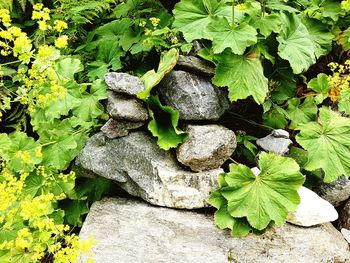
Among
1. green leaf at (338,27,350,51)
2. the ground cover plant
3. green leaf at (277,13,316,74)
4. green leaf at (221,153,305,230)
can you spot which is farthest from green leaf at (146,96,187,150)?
green leaf at (338,27,350,51)

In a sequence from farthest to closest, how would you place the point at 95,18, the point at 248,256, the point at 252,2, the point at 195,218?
1. the point at 95,18
2. the point at 252,2
3. the point at 195,218
4. the point at 248,256

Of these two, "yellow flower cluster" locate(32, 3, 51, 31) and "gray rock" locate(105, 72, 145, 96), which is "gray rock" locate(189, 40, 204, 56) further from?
"yellow flower cluster" locate(32, 3, 51, 31)

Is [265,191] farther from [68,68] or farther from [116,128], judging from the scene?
[68,68]

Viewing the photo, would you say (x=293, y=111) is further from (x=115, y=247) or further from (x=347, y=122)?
(x=115, y=247)

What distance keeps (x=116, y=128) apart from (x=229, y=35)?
980 mm

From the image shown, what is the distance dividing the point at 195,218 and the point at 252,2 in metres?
1.61

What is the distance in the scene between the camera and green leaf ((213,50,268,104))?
9.25 feet

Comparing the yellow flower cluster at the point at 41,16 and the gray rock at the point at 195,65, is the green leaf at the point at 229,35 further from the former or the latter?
the yellow flower cluster at the point at 41,16

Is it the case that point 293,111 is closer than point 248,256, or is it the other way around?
point 248,256

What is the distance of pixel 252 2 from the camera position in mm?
3129

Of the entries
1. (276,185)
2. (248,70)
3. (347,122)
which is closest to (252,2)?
(248,70)

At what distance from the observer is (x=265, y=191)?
2.62 metres

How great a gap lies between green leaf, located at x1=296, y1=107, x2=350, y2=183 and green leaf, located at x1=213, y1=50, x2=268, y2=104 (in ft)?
1.37

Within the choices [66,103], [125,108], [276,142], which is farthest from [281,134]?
[66,103]
